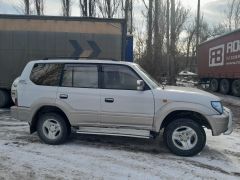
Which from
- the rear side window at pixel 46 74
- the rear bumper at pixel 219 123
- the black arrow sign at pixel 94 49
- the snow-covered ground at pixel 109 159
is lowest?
the snow-covered ground at pixel 109 159

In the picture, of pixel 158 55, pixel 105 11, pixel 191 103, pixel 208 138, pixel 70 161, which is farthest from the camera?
pixel 105 11

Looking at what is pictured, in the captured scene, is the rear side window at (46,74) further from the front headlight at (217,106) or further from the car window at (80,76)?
the front headlight at (217,106)

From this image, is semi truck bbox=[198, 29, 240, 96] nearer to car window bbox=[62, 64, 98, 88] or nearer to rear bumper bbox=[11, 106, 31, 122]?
car window bbox=[62, 64, 98, 88]

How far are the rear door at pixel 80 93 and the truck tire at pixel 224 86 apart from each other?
16.3 m

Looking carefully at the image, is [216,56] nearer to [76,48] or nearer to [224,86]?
[224,86]

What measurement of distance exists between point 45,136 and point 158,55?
1855 cm

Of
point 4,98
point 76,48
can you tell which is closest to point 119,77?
point 76,48

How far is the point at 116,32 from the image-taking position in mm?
12516

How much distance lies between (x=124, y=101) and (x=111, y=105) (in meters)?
0.28

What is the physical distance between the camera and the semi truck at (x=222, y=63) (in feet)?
66.2

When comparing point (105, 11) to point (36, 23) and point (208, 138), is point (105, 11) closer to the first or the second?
point (36, 23)

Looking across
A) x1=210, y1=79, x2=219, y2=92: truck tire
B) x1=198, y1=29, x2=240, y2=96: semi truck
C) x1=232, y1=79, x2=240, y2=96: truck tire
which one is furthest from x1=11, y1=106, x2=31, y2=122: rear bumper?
x1=210, y1=79, x2=219, y2=92: truck tire

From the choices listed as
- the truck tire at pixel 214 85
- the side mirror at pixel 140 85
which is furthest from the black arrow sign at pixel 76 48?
the truck tire at pixel 214 85

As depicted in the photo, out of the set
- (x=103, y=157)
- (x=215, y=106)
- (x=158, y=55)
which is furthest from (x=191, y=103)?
(x=158, y=55)
